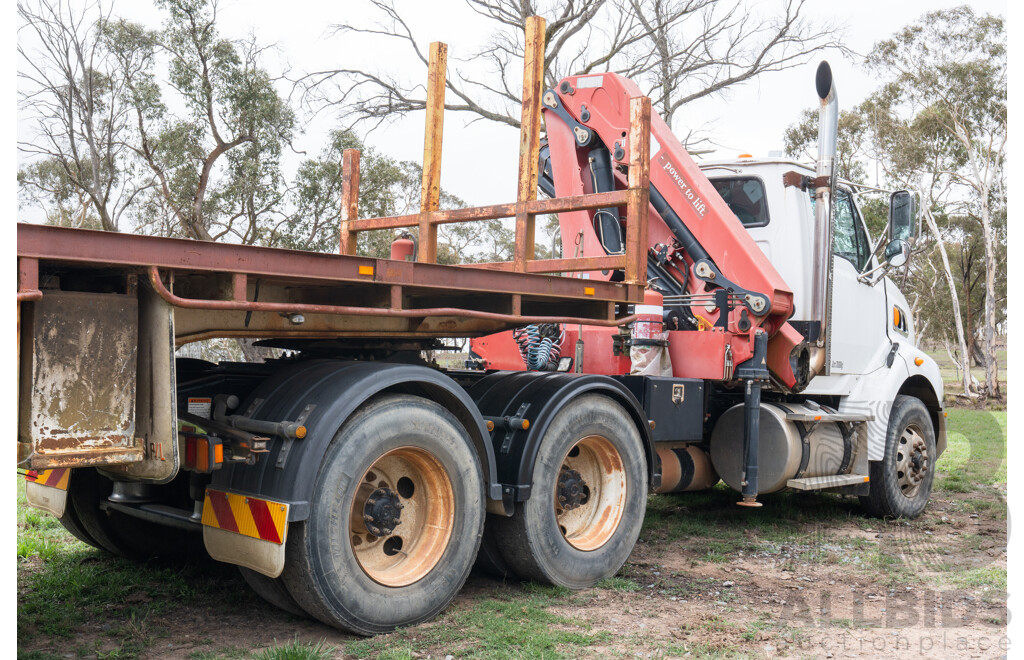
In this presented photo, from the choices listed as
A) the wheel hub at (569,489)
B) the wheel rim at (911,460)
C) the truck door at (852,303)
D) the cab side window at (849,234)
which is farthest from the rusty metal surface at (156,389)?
the wheel rim at (911,460)

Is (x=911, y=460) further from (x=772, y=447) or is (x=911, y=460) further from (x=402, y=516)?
(x=402, y=516)

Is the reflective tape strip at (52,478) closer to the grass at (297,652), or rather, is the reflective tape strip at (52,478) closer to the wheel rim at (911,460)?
the grass at (297,652)

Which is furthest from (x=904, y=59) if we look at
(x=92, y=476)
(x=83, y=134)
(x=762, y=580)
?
(x=92, y=476)

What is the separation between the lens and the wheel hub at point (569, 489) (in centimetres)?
506

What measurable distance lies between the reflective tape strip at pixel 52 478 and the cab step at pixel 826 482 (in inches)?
190

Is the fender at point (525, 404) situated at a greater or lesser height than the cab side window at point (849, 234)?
lesser

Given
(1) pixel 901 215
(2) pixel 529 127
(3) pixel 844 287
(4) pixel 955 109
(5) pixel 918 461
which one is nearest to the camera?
(2) pixel 529 127

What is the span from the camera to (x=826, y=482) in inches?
273

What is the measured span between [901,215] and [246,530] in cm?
525

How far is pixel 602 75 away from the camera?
272 inches

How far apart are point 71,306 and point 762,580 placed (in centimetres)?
419

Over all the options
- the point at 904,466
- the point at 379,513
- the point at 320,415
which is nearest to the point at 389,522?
the point at 379,513

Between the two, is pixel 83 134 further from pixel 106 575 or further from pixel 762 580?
pixel 762 580

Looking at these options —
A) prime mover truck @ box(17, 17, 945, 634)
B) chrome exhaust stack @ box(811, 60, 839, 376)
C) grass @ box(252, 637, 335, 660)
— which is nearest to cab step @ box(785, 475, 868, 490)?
prime mover truck @ box(17, 17, 945, 634)
